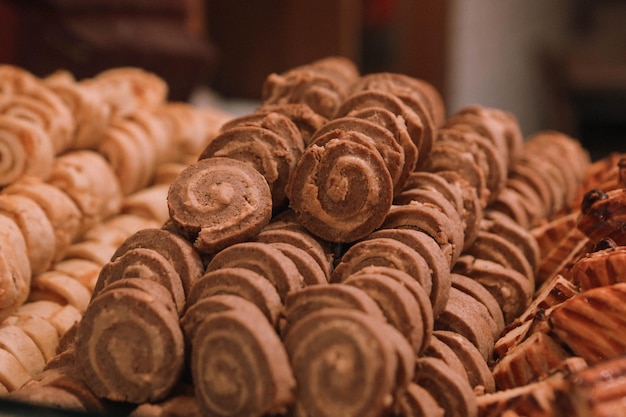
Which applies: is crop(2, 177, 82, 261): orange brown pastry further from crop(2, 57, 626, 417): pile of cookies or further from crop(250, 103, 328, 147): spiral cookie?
crop(250, 103, 328, 147): spiral cookie

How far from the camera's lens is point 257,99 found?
470 cm

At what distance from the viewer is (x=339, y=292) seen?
3.42 ft

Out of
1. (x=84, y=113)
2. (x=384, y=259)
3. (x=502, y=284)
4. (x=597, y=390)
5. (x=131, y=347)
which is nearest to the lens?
(x=597, y=390)

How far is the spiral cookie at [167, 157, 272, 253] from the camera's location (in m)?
1.20

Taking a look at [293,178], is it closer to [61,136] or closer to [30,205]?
[30,205]

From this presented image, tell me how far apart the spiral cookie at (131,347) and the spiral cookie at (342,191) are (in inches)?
11.9

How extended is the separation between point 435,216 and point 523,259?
350 millimetres

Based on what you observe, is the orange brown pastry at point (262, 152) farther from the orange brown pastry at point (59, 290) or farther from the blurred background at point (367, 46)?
the blurred background at point (367, 46)

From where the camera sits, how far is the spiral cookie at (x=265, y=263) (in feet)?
3.67

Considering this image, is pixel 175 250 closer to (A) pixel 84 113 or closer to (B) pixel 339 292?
(B) pixel 339 292

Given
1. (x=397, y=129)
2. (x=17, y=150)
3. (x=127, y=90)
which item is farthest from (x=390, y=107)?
(x=127, y=90)

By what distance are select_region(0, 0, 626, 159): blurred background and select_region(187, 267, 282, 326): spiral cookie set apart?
7.32 ft

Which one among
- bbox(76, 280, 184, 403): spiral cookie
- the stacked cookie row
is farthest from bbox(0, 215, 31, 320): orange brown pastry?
bbox(76, 280, 184, 403): spiral cookie

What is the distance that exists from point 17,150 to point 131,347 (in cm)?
88
